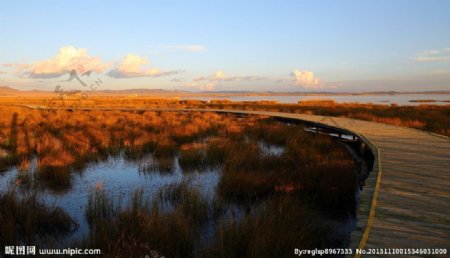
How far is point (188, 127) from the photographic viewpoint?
58.7 feet

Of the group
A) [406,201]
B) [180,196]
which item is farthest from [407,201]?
[180,196]

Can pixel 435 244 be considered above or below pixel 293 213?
above

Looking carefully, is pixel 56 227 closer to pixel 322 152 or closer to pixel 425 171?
pixel 425 171

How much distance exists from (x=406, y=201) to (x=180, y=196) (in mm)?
4370

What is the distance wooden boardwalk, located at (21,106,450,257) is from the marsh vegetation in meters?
0.96

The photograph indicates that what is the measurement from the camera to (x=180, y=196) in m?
7.57

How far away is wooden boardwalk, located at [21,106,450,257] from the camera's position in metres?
3.88

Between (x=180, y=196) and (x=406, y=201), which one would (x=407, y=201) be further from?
(x=180, y=196)

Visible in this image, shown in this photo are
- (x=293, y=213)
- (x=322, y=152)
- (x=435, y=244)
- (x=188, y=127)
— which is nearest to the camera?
(x=435, y=244)

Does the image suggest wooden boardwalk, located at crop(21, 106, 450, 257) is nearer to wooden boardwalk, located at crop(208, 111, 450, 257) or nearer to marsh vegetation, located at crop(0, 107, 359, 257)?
wooden boardwalk, located at crop(208, 111, 450, 257)

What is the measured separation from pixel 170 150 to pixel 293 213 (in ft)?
25.9

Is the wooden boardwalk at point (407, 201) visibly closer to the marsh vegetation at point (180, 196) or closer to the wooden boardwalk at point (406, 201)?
the wooden boardwalk at point (406, 201)

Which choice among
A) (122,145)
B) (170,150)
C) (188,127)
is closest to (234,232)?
(170,150)

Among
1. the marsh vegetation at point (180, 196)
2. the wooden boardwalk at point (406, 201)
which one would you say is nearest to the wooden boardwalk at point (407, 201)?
the wooden boardwalk at point (406, 201)
